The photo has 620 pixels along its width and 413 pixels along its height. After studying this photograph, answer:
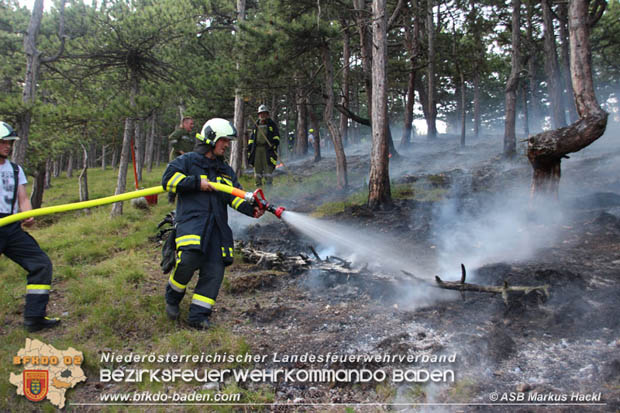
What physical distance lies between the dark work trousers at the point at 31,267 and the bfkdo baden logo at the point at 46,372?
0.46 metres

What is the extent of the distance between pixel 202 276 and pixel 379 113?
6.42 meters

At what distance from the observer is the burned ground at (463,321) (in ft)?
9.11

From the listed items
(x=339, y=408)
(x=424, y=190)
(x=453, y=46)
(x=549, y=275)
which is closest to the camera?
(x=339, y=408)

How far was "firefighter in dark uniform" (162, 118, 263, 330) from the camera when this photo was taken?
3.81 m

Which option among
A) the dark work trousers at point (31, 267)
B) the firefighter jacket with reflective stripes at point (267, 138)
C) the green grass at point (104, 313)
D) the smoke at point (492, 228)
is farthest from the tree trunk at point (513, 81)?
the dark work trousers at point (31, 267)

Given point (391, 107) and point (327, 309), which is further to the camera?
point (391, 107)

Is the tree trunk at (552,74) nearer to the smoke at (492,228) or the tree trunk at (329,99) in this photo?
the smoke at (492,228)

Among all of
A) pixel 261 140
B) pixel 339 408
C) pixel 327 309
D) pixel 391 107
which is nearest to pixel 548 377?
pixel 339 408

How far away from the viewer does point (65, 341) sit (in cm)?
373

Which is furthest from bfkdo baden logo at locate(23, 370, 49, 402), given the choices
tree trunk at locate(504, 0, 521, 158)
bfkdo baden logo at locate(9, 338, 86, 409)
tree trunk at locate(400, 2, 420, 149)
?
tree trunk at locate(504, 0, 521, 158)

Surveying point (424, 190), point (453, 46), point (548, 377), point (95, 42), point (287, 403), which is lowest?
point (287, 403)

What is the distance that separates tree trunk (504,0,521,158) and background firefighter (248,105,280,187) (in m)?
9.04

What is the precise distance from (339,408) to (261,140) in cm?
872

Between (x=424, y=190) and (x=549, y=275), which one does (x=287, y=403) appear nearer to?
(x=549, y=275)
